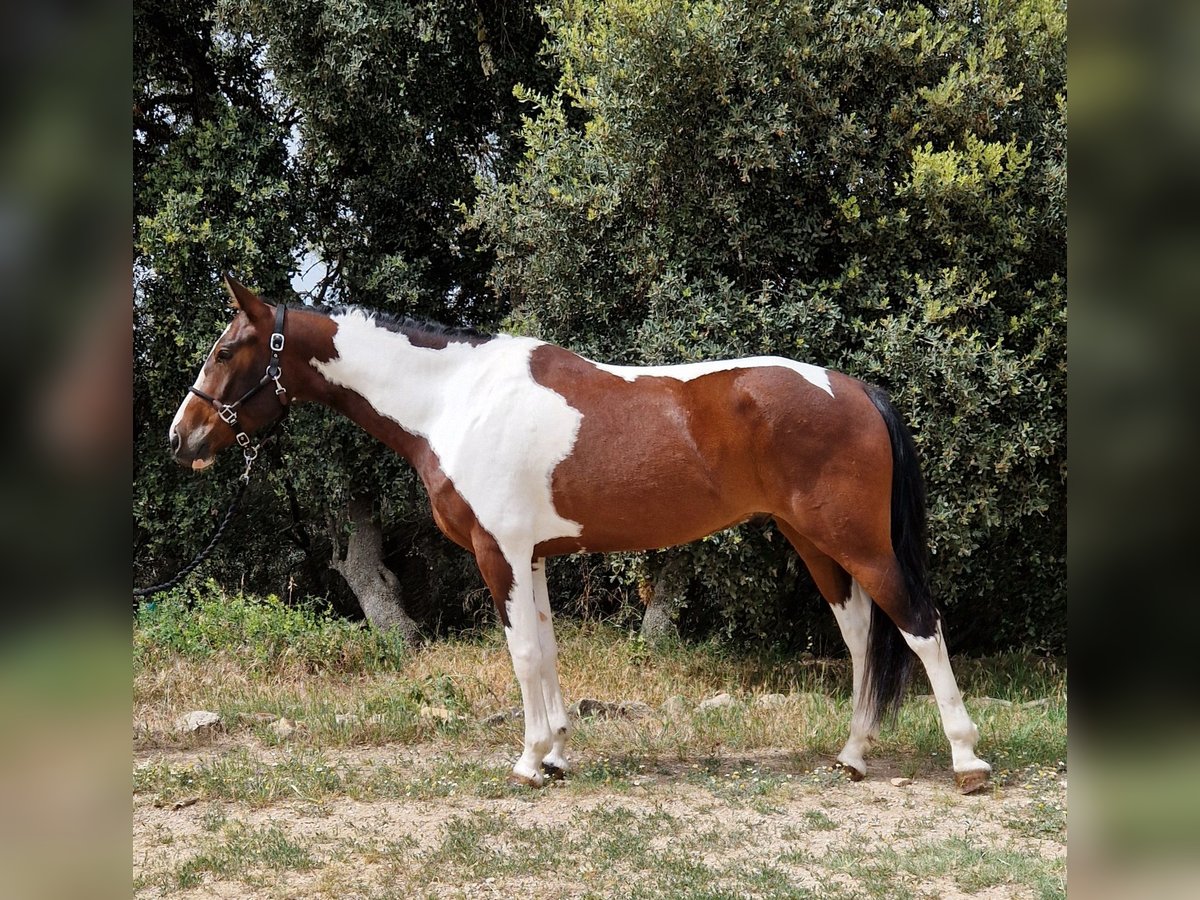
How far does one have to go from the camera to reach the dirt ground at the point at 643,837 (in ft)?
10.7

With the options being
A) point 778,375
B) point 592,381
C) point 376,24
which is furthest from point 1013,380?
point 376,24

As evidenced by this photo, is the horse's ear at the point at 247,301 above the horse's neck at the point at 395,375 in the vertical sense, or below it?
above

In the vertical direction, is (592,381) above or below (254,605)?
above

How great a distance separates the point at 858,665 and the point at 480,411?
2123 mm

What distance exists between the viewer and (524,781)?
433 centimetres

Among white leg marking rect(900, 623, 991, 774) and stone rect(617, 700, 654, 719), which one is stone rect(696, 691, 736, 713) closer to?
stone rect(617, 700, 654, 719)

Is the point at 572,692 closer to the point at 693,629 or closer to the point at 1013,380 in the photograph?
the point at 693,629

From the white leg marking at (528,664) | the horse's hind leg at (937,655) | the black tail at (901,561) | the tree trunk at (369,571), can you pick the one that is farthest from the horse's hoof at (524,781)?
the tree trunk at (369,571)

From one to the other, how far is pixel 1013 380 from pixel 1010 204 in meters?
1.09

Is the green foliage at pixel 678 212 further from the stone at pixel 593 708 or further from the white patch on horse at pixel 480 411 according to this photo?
the white patch on horse at pixel 480 411

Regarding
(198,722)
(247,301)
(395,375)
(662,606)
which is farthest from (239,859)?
(662,606)

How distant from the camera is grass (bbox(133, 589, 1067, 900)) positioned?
11.1 feet
